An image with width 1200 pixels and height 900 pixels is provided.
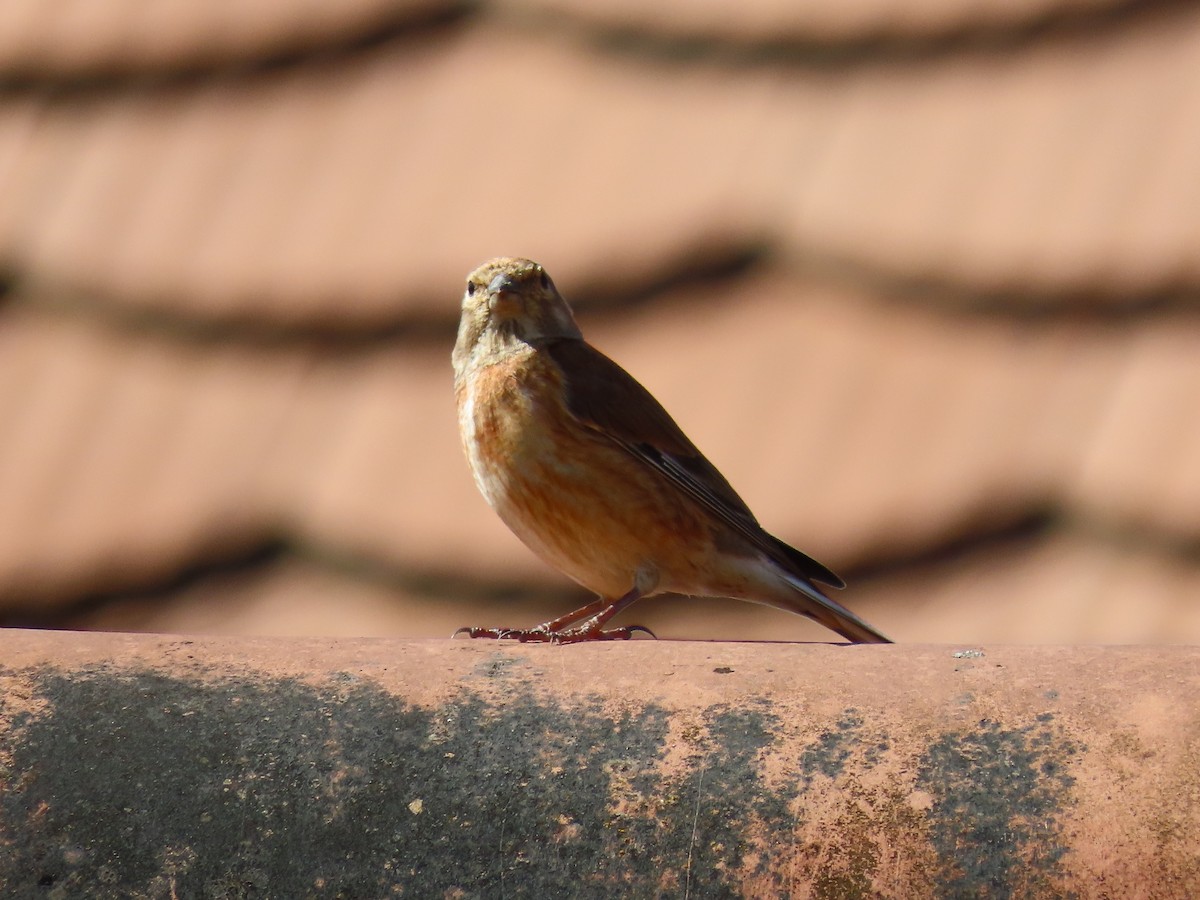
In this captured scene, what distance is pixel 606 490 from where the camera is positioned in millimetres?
3643

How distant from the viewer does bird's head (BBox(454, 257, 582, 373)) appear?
3.82m

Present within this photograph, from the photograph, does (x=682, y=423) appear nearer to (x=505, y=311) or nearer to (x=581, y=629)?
(x=505, y=311)

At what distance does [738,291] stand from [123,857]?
8.73 ft

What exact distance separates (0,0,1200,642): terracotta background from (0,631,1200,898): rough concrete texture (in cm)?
183

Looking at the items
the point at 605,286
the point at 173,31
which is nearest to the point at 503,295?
the point at 605,286

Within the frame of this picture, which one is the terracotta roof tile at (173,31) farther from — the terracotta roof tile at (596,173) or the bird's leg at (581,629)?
the bird's leg at (581,629)

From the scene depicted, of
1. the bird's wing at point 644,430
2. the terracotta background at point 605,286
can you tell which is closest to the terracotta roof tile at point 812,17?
the terracotta background at point 605,286

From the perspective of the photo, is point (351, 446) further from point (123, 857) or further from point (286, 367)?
point (123, 857)

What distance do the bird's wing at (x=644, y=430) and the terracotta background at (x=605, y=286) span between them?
22 cm

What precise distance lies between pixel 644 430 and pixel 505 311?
17.0 inches

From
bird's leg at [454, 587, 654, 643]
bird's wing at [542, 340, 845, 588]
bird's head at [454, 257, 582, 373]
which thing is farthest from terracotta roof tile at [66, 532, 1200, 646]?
bird's head at [454, 257, 582, 373]

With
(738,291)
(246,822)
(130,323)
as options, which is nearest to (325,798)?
(246,822)

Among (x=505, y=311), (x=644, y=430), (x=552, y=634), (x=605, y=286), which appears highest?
(x=605, y=286)

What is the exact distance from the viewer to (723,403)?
3.95 meters
